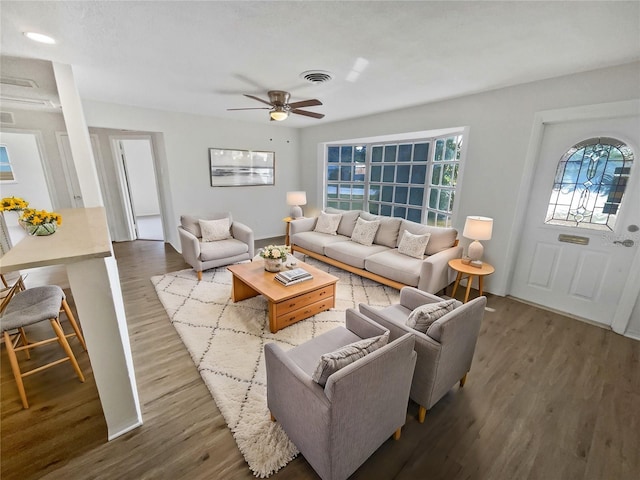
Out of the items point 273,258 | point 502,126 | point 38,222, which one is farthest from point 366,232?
point 38,222

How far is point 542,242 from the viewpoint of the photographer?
3143mm

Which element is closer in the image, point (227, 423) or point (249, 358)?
point (227, 423)

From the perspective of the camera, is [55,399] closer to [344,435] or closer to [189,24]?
[344,435]

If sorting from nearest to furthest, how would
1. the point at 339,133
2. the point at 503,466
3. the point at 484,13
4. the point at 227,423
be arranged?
the point at 503,466, the point at 484,13, the point at 227,423, the point at 339,133

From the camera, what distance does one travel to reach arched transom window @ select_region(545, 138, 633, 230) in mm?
2617

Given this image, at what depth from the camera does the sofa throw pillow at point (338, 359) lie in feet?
4.07

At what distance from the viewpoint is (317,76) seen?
2615 millimetres

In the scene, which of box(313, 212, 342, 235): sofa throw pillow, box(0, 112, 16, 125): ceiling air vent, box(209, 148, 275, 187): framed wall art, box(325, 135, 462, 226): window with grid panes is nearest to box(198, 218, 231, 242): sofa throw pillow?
box(209, 148, 275, 187): framed wall art

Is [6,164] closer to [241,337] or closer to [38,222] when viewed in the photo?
[38,222]

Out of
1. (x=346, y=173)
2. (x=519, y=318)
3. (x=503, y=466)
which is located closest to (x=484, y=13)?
(x=503, y=466)

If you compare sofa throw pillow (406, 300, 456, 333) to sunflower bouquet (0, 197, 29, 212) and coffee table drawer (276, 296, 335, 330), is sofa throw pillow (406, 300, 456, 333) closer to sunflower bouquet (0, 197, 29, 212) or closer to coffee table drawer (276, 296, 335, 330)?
coffee table drawer (276, 296, 335, 330)

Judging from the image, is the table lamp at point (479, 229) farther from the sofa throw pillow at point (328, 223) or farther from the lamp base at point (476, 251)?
the sofa throw pillow at point (328, 223)

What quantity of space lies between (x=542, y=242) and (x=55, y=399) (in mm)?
4830

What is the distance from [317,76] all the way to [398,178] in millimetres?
2741
